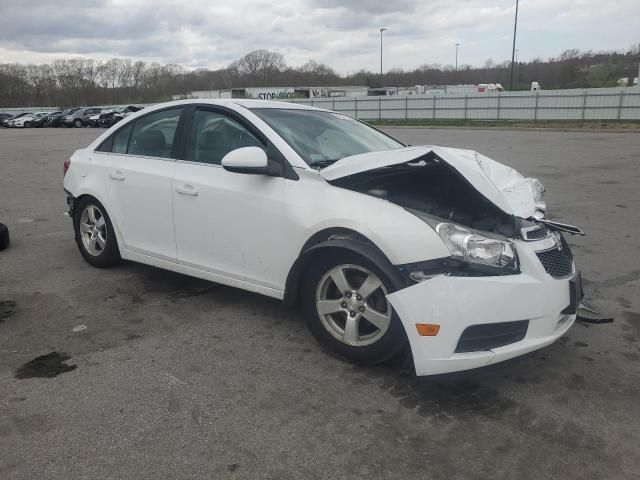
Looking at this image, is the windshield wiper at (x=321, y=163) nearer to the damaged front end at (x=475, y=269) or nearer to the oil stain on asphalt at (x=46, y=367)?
the damaged front end at (x=475, y=269)

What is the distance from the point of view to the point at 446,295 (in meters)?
2.81

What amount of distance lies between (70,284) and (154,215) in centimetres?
114

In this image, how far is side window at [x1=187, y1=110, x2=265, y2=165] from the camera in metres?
3.95

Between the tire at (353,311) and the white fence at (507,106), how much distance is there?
96.0 feet

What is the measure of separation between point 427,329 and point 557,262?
0.92 m

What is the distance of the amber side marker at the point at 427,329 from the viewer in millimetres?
2832

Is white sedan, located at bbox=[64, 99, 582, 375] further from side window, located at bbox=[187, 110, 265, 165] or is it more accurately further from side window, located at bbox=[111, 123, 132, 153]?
side window, located at bbox=[111, 123, 132, 153]

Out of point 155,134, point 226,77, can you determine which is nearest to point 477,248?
point 155,134

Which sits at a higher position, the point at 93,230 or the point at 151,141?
the point at 151,141

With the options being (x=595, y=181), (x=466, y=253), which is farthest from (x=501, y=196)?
(x=595, y=181)

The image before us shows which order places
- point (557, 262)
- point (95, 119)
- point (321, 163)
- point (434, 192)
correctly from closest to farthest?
1. point (557, 262)
2. point (434, 192)
3. point (321, 163)
4. point (95, 119)

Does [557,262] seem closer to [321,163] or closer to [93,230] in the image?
[321,163]

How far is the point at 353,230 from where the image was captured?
3.18 meters


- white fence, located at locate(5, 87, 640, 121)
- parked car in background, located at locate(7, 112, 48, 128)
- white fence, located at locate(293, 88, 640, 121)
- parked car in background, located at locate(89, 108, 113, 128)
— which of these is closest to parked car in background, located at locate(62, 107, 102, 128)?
parked car in background, located at locate(89, 108, 113, 128)
